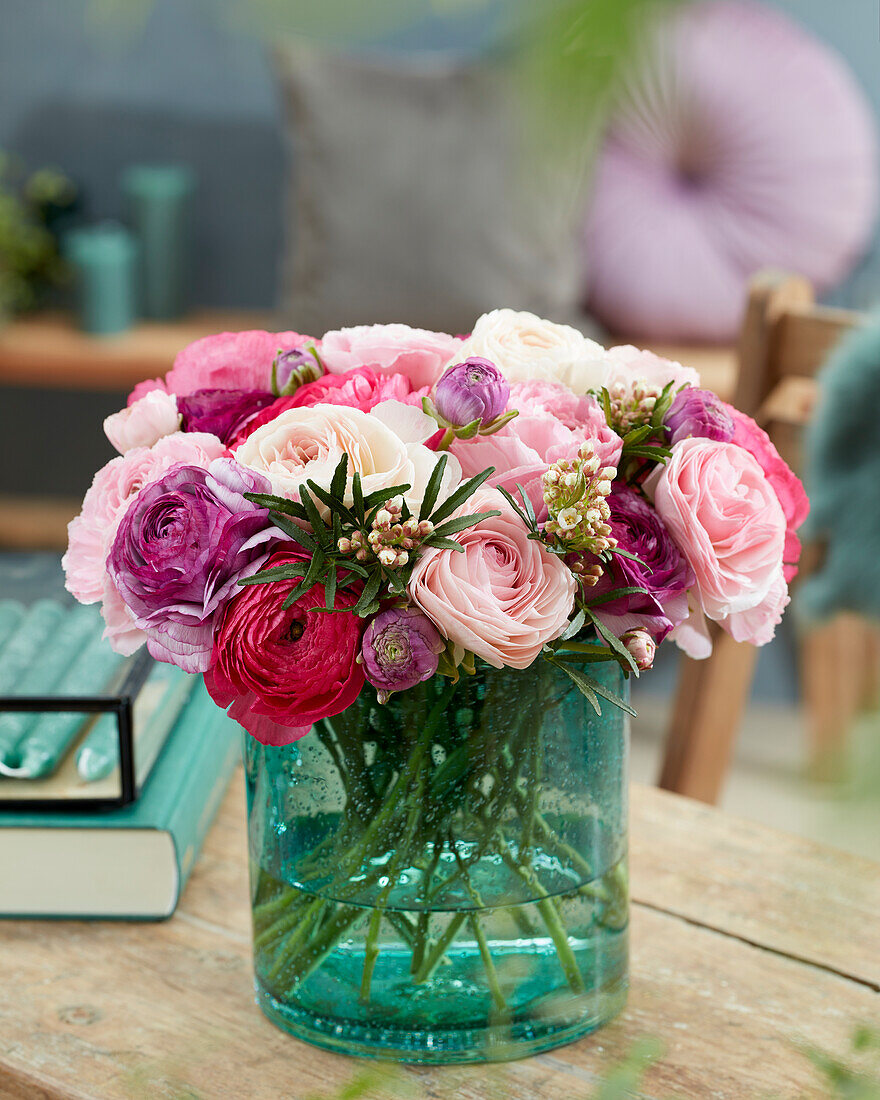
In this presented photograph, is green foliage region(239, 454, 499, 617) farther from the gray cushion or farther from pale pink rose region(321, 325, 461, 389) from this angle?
the gray cushion

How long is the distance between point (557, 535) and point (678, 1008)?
31 cm

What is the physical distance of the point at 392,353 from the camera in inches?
21.3

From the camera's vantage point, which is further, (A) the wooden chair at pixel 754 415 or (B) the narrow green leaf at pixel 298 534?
(A) the wooden chair at pixel 754 415

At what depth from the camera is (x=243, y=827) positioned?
80cm

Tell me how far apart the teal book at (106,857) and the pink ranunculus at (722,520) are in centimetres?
34

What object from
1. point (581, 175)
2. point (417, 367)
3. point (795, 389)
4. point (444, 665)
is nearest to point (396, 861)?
point (444, 665)

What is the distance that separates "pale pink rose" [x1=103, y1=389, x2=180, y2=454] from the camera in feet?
1.74

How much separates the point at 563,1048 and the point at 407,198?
1648 mm

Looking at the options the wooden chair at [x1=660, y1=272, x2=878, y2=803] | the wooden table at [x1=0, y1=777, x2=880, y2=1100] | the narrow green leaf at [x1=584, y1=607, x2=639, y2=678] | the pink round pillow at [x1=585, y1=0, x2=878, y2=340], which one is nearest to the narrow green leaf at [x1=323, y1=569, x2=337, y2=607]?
the narrow green leaf at [x1=584, y1=607, x2=639, y2=678]

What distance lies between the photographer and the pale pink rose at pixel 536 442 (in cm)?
48

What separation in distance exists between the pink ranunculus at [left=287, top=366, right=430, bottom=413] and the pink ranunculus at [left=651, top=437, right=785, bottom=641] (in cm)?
11

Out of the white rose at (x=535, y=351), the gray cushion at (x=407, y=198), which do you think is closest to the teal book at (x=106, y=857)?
the white rose at (x=535, y=351)

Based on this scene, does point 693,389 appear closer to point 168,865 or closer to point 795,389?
point 168,865

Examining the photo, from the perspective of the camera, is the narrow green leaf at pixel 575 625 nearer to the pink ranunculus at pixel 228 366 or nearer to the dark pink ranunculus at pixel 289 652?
the dark pink ranunculus at pixel 289 652
